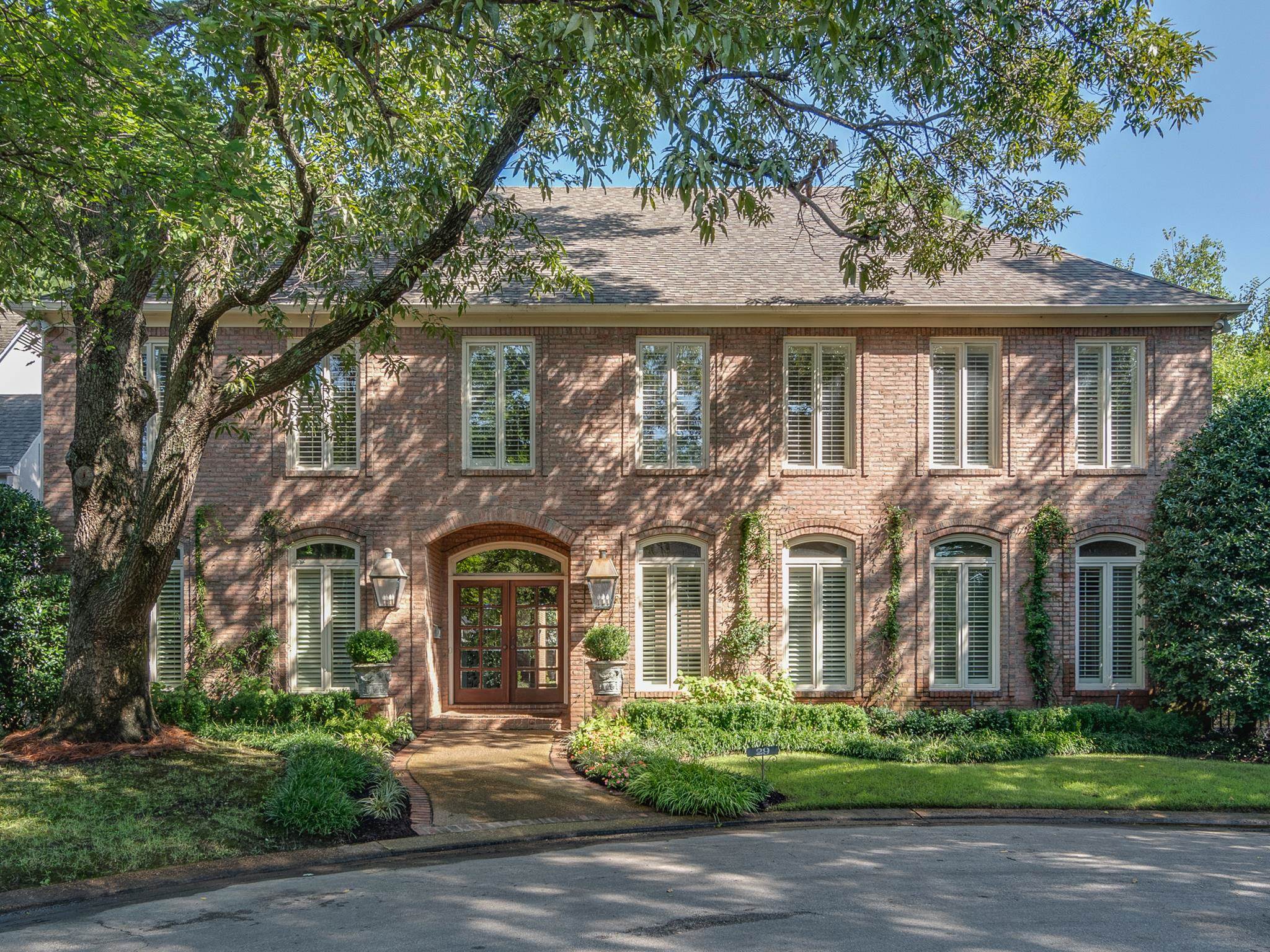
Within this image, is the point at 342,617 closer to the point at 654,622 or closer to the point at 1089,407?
the point at 654,622

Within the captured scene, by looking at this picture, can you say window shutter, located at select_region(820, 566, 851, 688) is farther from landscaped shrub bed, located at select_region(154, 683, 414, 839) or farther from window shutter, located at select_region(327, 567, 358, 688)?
window shutter, located at select_region(327, 567, 358, 688)

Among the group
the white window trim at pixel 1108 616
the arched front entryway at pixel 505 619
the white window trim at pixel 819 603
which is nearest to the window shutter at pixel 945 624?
the white window trim at pixel 819 603

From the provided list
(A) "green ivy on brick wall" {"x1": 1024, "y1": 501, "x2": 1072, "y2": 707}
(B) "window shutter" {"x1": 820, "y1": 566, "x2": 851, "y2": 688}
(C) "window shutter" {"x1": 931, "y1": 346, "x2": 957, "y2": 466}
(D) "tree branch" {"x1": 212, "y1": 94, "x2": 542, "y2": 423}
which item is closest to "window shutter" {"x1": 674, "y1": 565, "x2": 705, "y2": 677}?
(B) "window shutter" {"x1": 820, "y1": 566, "x2": 851, "y2": 688}

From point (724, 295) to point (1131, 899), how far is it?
30.8ft

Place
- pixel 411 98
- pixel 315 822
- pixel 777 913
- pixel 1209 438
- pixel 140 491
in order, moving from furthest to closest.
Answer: pixel 1209 438 < pixel 140 491 < pixel 411 98 < pixel 315 822 < pixel 777 913

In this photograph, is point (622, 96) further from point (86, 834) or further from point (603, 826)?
point (86, 834)

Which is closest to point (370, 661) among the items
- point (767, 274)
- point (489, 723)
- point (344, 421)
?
point (489, 723)

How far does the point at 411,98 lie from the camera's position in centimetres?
1009

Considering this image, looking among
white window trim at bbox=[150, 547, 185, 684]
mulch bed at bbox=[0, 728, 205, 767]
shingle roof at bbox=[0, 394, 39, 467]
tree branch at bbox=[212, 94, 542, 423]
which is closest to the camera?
tree branch at bbox=[212, 94, 542, 423]

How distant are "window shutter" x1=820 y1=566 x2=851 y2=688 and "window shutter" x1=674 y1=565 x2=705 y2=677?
6.15 ft

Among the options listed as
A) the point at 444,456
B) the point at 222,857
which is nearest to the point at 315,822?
the point at 222,857

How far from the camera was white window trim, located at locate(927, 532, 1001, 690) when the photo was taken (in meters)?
A: 13.5

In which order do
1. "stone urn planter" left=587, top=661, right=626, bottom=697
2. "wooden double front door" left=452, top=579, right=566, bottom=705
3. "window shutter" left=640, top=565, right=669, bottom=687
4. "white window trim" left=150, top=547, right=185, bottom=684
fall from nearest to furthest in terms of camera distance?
"stone urn planter" left=587, top=661, right=626, bottom=697, "white window trim" left=150, top=547, right=185, bottom=684, "window shutter" left=640, top=565, right=669, bottom=687, "wooden double front door" left=452, top=579, right=566, bottom=705

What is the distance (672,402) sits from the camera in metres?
13.6
